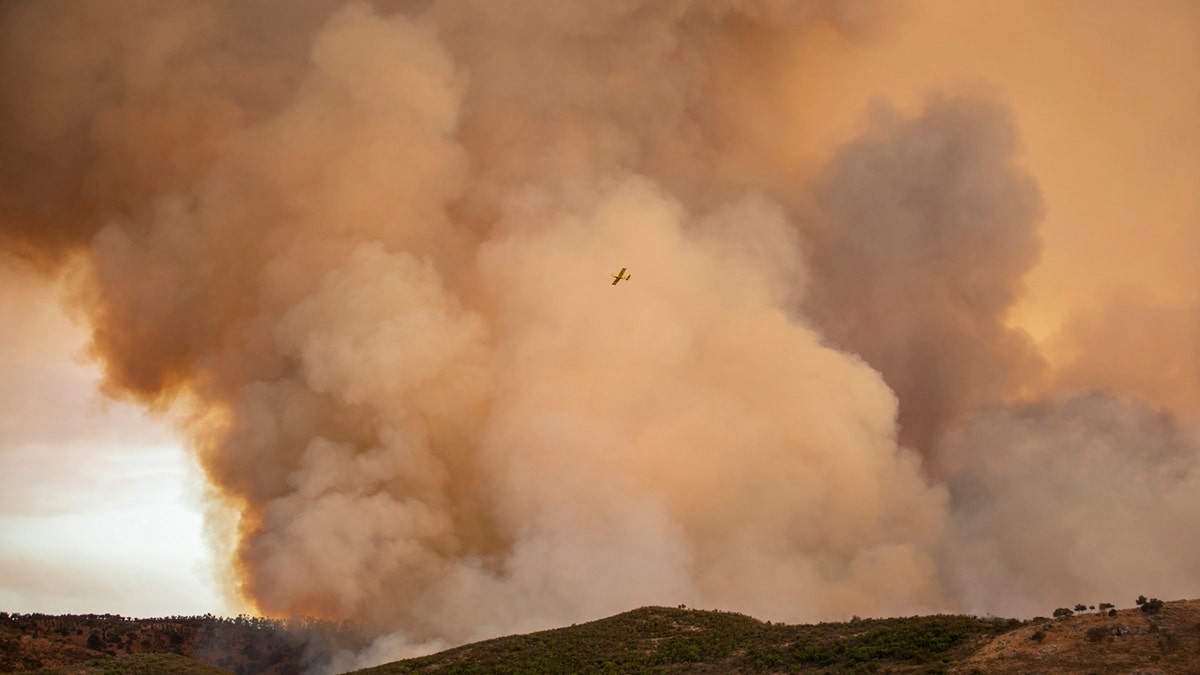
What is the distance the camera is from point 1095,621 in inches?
1500

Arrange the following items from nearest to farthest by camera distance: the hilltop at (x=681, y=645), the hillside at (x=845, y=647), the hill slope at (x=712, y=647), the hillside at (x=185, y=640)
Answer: the hillside at (x=845, y=647) < the hilltop at (x=681, y=645) < the hill slope at (x=712, y=647) < the hillside at (x=185, y=640)

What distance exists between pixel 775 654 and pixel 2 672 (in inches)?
2146

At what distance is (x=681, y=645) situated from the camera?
53875 millimetres

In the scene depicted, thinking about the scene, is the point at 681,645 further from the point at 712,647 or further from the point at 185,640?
the point at 185,640

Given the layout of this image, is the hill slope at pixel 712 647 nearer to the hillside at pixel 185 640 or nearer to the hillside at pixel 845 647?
the hillside at pixel 845 647

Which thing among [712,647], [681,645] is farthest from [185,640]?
[712,647]

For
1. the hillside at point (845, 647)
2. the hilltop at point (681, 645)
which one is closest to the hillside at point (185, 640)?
the hilltop at point (681, 645)

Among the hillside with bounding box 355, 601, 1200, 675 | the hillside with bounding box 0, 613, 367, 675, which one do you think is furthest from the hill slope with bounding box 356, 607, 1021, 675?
the hillside with bounding box 0, 613, 367, 675

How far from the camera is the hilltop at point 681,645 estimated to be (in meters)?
35.8

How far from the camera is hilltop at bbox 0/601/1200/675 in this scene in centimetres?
3578

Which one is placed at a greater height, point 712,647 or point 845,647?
point 712,647

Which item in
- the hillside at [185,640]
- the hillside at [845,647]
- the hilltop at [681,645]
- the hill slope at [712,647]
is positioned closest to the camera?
the hillside at [845,647]

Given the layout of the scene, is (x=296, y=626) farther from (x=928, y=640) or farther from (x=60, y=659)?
(x=928, y=640)

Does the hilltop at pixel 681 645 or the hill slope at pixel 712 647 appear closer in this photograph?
the hilltop at pixel 681 645
